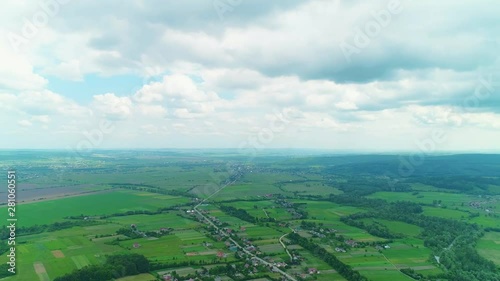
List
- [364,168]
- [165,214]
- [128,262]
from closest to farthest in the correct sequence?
[128,262]
[165,214]
[364,168]

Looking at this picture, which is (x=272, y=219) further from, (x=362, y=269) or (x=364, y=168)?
(x=364, y=168)

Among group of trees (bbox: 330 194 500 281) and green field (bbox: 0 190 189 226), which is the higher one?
green field (bbox: 0 190 189 226)

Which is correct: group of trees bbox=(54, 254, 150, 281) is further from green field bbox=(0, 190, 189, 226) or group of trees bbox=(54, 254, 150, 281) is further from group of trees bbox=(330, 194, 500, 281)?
group of trees bbox=(330, 194, 500, 281)

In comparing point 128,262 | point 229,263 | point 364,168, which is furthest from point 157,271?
point 364,168

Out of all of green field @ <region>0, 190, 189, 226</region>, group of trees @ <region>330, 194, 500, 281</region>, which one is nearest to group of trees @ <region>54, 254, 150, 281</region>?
green field @ <region>0, 190, 189, 226</region>

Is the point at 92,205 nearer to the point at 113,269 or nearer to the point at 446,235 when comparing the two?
the point at 113,269

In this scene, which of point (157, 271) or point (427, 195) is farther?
point (427, 195)

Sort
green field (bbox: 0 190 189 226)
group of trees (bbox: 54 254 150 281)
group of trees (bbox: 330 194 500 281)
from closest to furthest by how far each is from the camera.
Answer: group of trees (bbox: 54 254 150 281) → group of trees (bbox: 330 194 500 281) → green field (bbox: 0 190 189 226)

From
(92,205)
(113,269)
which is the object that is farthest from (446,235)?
(92,205)

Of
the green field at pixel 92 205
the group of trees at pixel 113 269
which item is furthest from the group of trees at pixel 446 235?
the green field at pixel 92 205
